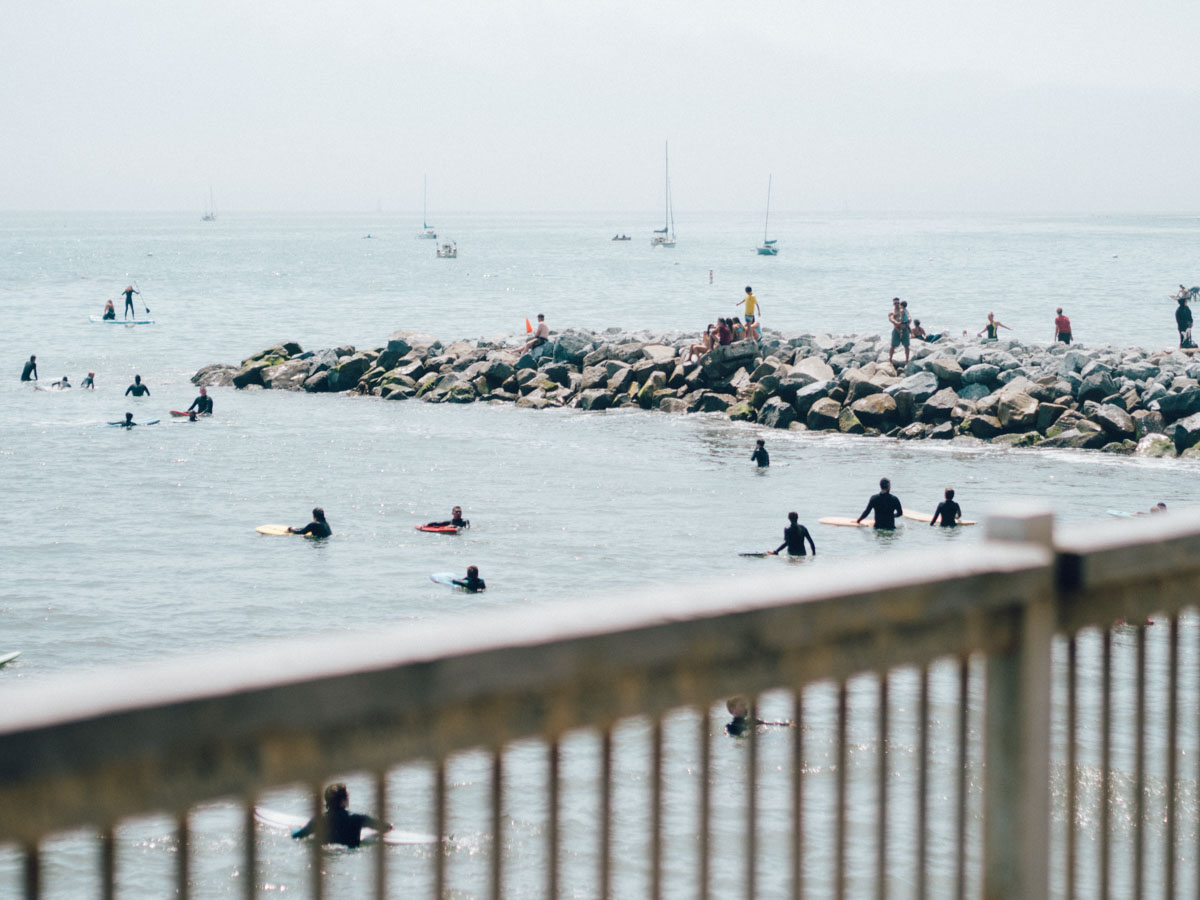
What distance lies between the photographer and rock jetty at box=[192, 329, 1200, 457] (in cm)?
3506

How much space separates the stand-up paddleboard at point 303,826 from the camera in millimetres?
2033

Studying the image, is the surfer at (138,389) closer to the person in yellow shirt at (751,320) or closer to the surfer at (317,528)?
the person in yellow shirt at (751,320)

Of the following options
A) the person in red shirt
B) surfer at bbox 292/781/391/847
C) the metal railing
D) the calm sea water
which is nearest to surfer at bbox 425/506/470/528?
the calm sea water

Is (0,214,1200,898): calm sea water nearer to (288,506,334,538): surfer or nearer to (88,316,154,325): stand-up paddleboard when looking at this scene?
(288,506,334,538): surfer

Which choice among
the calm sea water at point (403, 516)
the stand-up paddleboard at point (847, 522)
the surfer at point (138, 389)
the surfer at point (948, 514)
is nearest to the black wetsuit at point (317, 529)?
the calm sea water at point (403, 516)

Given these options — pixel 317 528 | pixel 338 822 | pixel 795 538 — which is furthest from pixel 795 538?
pixel 338 822

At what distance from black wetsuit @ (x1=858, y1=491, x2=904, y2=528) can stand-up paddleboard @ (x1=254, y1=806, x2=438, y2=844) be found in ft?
76.6

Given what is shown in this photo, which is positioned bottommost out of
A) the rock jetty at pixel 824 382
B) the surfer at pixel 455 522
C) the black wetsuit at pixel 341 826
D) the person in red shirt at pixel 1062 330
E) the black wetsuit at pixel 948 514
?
the surfer at pixel 455 522

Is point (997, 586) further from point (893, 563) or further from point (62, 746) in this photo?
point (62, 746)

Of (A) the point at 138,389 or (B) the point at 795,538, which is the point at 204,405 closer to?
(A) the point at 138,389

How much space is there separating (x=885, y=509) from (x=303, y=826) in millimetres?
24344

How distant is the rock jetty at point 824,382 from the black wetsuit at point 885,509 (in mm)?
10340

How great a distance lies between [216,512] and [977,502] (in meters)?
15.9

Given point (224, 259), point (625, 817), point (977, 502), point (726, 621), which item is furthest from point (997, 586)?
point (224, 259)
